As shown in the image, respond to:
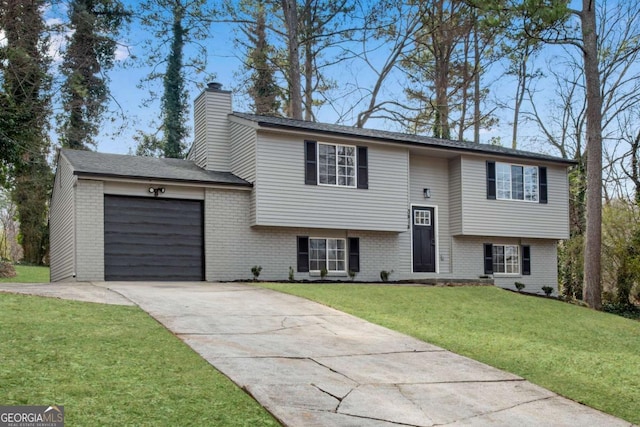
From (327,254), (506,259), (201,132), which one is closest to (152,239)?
(201,132)

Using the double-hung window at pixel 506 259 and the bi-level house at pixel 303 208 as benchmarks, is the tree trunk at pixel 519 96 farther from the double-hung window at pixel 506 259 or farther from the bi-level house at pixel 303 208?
the double-hung window at pixel 506 259

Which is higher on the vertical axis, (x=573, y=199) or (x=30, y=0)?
(x=30, y=0)

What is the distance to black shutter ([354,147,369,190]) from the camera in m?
19.7

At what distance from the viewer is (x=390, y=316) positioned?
1184 centimetres

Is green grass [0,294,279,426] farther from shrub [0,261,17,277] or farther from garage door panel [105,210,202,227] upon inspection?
shrub [0,261,17,277]

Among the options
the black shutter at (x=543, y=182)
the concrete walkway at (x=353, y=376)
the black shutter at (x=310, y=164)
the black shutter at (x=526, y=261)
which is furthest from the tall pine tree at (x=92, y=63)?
the concrete walkway at (x=353, y=376)

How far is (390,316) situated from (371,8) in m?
20.4

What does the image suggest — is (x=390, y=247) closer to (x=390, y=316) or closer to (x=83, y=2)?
(x=390, y=316)

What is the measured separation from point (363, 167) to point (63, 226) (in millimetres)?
8946

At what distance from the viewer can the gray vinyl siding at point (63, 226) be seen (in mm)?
16812

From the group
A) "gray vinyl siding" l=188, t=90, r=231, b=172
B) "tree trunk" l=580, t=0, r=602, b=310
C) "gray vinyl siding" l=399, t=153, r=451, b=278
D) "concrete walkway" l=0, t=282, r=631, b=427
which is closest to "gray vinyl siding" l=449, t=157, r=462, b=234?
"gray vinyl siding" l=399, t=153, r=451, b=278

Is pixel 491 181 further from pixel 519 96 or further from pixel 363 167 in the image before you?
pixel 519 96

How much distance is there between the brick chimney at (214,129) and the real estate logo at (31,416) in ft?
50.6

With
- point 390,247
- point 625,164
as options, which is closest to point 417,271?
point 390,247
